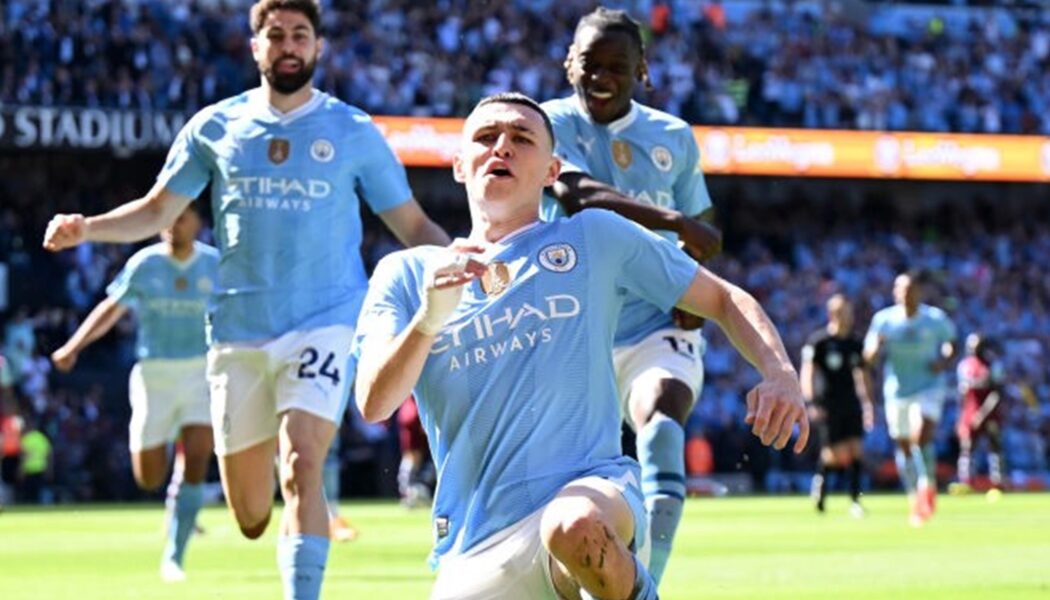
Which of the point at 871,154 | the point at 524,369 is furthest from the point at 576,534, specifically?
the point at 871,154

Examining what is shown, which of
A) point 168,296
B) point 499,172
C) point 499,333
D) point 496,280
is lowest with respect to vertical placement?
point 168,296

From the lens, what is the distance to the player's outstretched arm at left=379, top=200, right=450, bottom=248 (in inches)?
389

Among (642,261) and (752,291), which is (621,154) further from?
(752,291)

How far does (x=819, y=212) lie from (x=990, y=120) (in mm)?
3711

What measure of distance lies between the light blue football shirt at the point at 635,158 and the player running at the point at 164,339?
6.27 metres

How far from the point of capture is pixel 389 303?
6.35 metres

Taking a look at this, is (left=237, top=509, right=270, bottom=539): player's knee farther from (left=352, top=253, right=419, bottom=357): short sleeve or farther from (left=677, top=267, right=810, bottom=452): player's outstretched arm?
(left=677, top=267, right=810, bottom=452): player's outstretched arm

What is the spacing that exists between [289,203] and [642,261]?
3735 mm

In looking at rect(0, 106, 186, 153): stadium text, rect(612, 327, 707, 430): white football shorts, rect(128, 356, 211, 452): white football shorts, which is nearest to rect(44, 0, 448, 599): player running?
rect(612, 327, 707, 430): white football shorts

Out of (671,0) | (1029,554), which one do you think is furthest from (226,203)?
(671,0)

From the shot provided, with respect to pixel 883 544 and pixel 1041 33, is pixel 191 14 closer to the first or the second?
pixel 1041 33

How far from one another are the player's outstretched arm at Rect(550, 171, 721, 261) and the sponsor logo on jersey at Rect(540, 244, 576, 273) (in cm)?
229

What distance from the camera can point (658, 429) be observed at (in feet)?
30.5

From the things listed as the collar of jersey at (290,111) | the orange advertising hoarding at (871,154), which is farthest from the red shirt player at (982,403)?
the collar of jersey at (290,111)
